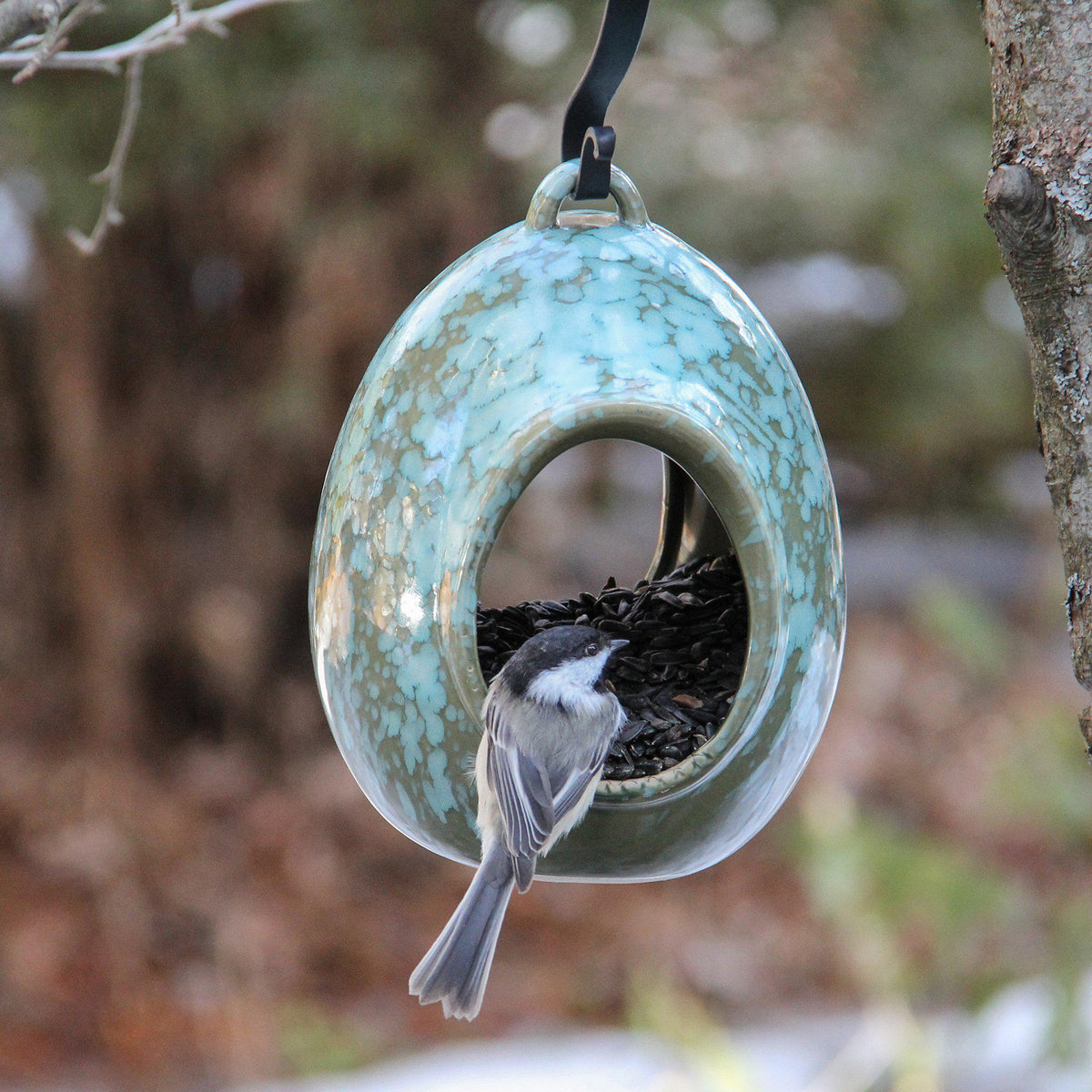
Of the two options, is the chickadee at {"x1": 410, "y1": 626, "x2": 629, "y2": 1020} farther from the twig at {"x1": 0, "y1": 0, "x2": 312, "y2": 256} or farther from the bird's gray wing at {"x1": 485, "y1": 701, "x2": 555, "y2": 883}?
the twig at {"x1": 0, "y1": 0, "x2": 312, "y2": 256}

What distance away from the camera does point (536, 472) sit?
5.53 ft

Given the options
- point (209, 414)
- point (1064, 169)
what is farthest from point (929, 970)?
point (1064, 169)

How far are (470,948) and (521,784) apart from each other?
21cm

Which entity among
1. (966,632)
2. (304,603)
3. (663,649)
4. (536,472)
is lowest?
(663,649)

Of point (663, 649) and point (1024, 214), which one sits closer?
point (1024, 214)

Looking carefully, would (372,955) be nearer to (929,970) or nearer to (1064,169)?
(929,970)

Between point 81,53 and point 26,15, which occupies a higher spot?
point 81,53

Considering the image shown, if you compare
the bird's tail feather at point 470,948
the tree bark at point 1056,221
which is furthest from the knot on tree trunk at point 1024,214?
the bird's tail feather at point 470,948

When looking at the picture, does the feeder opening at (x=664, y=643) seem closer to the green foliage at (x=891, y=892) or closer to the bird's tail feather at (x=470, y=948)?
the bird's tail feather at (x=470, y=948)

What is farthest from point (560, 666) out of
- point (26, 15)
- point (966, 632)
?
point (966, 632)

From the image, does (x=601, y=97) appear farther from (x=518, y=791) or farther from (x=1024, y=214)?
(x=518, y=791)

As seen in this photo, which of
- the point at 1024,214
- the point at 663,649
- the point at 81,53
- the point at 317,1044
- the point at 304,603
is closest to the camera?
the point at 1024,214

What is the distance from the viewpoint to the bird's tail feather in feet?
5.15

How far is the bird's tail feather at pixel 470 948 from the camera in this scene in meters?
1.57
